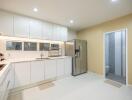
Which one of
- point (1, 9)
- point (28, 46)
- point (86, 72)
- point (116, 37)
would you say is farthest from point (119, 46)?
point (1, 9)

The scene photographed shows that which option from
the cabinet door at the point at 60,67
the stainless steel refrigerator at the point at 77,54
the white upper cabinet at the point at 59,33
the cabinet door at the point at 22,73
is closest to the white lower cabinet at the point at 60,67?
the cabinet door at the point at 60,67

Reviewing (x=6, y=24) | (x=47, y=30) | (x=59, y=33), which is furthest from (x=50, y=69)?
(x=6, y=24)

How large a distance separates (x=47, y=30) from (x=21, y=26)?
105 cm

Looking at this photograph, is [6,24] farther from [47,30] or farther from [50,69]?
[50,69]

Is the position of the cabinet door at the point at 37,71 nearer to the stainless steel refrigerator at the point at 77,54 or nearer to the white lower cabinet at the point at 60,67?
the white lower cabinet at the point at 60,67

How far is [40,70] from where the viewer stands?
3117mm

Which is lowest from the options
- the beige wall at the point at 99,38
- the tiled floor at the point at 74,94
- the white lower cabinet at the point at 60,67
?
the tiled floor at the point at 74,94

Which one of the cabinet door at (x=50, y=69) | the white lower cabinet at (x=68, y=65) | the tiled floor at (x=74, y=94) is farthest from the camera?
the white lower cabinet at (x=68, y=65)

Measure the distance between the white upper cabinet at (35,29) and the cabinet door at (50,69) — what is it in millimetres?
1086

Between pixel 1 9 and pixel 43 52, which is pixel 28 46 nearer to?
pixel 43 52

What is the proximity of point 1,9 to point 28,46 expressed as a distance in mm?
1442

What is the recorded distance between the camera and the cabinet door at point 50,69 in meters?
3.29

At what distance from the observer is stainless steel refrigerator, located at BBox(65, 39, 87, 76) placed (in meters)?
4.12

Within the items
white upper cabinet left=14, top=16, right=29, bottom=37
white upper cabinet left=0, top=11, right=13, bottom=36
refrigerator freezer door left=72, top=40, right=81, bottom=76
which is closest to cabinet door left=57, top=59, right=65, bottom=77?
refrigerator freezer door left=72, top=40, right=81, bottom=76
